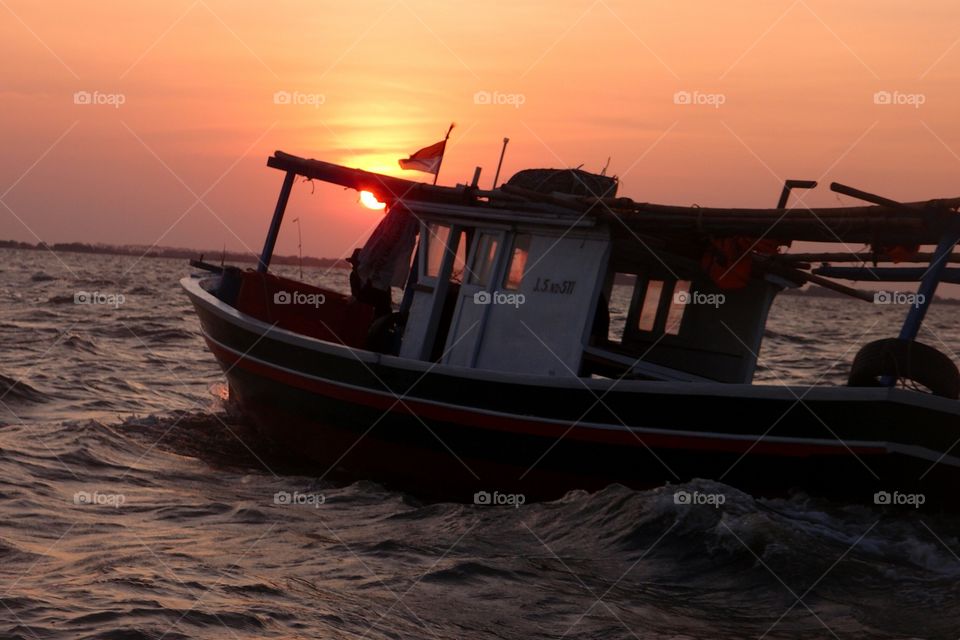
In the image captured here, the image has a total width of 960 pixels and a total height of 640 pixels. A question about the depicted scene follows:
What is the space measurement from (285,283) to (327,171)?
2134 millimetres

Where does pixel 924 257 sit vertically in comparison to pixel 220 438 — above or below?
above

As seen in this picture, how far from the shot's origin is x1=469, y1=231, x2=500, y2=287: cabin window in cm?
1225

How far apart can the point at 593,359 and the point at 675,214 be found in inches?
61.0

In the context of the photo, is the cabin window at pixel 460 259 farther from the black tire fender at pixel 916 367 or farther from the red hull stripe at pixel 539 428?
the black tire fender at pixel 916 367

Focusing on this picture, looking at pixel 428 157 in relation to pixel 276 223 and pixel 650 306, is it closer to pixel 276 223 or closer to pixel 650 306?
pixel 276 223

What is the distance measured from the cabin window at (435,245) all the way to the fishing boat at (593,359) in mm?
29

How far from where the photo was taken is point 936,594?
8.04 meters

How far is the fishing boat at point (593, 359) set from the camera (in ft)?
31.0

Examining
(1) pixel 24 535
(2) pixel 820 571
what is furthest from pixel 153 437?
(2) pixel 820 571

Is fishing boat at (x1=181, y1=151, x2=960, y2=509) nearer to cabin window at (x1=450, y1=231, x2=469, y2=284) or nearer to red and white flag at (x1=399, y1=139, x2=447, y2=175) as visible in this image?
cabin window at (x1=450, y1=231, x2=469, y2=284)

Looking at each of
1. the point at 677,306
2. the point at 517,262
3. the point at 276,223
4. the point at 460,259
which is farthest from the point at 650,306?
the point at 276,223

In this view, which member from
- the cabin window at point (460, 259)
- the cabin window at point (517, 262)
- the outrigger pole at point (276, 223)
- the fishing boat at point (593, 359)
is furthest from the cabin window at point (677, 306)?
the outrigger pole at point (276, 223)

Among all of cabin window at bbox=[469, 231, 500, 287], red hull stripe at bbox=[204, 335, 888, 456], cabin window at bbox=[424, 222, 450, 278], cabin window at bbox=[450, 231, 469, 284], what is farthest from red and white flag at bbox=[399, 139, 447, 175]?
red hull stripe at bbox=[204, 335, 888, 456]

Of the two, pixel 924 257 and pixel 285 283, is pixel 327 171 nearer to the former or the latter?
pixel 285 283
